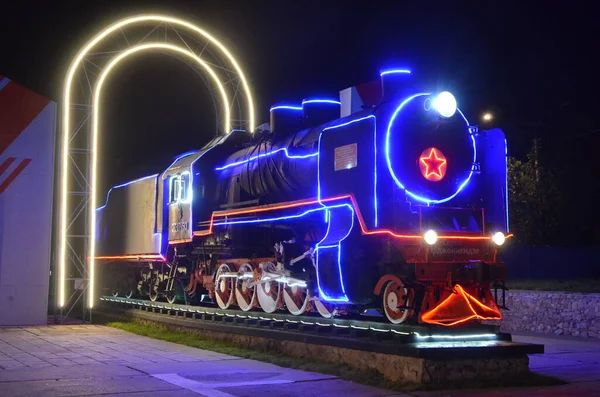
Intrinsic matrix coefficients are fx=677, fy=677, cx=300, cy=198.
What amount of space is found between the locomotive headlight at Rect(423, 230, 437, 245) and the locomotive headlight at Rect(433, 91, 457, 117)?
167cm

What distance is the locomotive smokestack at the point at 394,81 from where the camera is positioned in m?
9.43

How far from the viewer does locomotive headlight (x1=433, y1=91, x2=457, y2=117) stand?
927 centimetres

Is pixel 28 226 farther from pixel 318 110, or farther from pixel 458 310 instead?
pixel 458 310

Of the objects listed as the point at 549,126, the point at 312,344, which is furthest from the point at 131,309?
the point at 549,126

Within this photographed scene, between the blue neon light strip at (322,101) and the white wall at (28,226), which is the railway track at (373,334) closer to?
the blue neon light strip at (322,101)

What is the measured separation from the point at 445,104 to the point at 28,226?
33.7 feet

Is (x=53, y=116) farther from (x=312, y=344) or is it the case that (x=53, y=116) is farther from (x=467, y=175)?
(x=467, y=175)

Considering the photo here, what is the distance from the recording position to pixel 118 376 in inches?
334

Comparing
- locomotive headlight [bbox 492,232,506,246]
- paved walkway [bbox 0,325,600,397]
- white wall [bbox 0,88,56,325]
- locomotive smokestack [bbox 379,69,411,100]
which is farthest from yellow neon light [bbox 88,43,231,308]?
locomotive headlight [bbox 492,232,506,246]

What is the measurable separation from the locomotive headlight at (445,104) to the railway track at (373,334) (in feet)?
9.53

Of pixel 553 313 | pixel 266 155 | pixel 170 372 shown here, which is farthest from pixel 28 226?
pixel 553 313

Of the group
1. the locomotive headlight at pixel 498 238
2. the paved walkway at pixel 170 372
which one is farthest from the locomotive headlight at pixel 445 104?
the paved walkway at pixel 170 372

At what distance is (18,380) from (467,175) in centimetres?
647

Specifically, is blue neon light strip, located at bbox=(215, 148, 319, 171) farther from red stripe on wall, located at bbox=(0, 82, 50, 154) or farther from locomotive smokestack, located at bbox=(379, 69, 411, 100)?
red stripe on wall, located at bbox=(0, 82, 50, 154)
